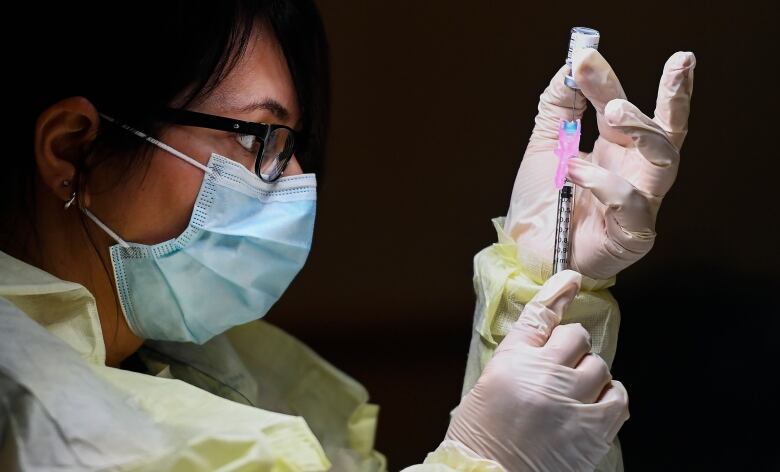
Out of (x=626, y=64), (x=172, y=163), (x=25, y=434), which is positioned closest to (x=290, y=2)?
(x=172, y=163)

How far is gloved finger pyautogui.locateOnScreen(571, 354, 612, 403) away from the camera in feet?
3.61

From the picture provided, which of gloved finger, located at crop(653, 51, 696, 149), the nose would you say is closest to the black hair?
the nose

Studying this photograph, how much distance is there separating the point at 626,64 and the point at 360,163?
0.62 metres

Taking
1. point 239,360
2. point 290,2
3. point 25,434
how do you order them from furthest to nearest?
point 239,360 < point 290,2 < point 25,434

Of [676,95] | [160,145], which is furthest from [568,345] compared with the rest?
[160,145]

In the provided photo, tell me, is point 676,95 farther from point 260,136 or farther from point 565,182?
point 260,136

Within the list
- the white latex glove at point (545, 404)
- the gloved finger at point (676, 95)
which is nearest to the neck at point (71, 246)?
the white latex glove at point (545, 404)

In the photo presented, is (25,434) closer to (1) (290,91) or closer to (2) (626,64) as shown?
(1) (290,91)

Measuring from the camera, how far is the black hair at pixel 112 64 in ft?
3.69

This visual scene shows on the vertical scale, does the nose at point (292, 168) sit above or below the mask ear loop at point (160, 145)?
below

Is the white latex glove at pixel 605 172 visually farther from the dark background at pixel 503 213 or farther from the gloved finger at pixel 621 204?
the dark background at pixel 503 213

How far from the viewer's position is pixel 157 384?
1082mm

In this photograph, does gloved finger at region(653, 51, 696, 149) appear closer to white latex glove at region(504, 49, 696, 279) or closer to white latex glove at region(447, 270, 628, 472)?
white latex glove at region(504, 49, 696, 279)

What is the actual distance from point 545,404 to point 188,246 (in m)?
0.51
